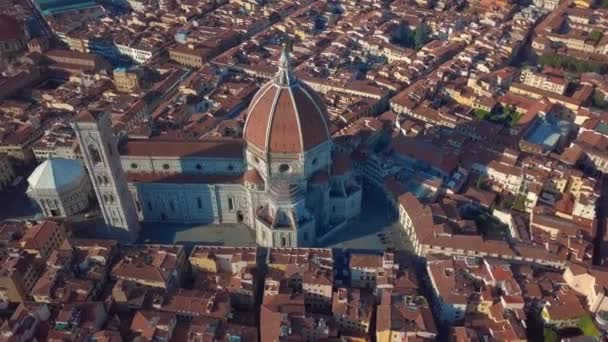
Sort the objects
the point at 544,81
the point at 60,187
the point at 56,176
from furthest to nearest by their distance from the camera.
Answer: the point at 544,81 < the point at 56,176 < the point at 60,187

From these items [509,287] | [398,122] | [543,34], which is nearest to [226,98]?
[398,122]

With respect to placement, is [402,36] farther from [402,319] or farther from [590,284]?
[402,319]

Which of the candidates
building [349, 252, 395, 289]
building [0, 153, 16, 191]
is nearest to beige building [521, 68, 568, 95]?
building [349, 252, 395, 289]

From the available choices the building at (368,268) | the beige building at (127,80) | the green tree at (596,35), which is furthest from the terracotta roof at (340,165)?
the green tree at (596,35)

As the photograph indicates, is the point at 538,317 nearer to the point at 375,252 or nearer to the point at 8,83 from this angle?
the point at 375,252

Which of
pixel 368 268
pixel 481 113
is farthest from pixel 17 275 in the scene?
pixel 481 113

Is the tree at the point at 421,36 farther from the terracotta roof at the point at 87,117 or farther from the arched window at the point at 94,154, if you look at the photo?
the terracotta roof at the point at 87,117
